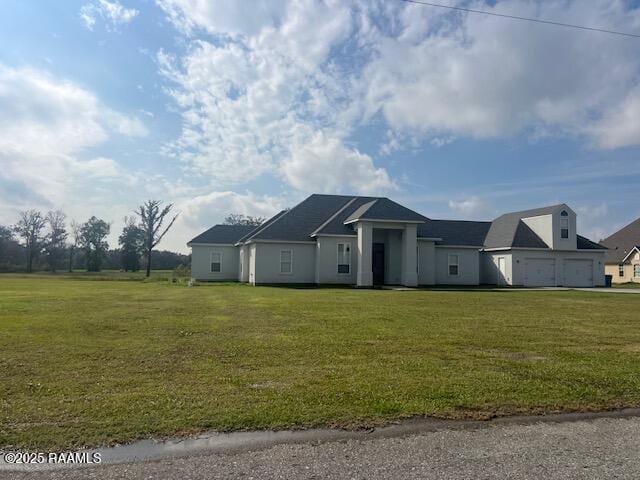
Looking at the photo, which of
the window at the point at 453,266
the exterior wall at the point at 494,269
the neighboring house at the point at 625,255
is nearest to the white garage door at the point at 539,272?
the exterior wall at the point at 494,269

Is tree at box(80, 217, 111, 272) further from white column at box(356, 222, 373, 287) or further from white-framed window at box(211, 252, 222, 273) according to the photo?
white column at box(356, 222, 373, 287)

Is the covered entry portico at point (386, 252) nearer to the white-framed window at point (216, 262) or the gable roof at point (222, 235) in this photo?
the gable roof at point (222, 235)

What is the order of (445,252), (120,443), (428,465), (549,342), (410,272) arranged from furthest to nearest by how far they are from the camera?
(445,252) → (410,272) → (549,342) → (120,443) → (428,465)

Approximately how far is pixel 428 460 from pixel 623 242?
52.7 metres

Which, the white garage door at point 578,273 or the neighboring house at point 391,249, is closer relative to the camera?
the neighboring house at point 391,249

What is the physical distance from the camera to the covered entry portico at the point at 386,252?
94.8ft

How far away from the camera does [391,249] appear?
3148cm

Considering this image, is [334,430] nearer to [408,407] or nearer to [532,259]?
[408,407]

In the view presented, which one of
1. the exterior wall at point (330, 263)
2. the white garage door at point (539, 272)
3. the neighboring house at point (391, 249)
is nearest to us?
the neighboring house at point (391, 249)

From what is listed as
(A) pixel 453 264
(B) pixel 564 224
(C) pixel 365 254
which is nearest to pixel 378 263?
(C) pixel 365 254

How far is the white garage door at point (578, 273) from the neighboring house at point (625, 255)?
11936mm

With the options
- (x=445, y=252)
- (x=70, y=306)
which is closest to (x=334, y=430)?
(x=70, y=306)

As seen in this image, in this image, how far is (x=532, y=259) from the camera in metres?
34.9

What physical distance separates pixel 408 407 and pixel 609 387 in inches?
113
